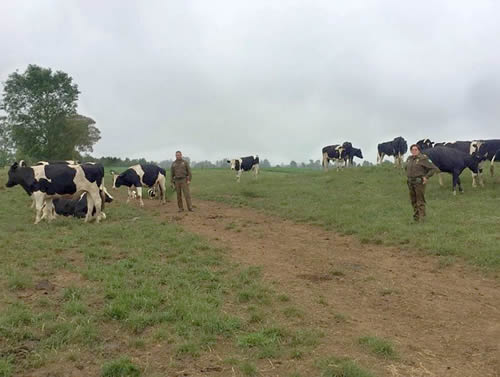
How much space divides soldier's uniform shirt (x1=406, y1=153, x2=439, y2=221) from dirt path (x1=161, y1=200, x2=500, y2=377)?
3061mm

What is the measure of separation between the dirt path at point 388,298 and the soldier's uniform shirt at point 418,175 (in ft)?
10.0

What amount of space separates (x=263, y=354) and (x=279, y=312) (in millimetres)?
1491

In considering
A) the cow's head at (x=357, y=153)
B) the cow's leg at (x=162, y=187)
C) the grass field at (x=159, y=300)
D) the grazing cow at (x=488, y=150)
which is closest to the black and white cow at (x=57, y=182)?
the grass field at (x=159, y=300)

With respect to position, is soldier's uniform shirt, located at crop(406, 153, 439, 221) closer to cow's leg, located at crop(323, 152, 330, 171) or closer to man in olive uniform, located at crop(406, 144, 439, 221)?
man in olive uniform, located at crop(406, 144, 439, 221)

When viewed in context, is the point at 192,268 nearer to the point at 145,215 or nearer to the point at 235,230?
the point at 235,230

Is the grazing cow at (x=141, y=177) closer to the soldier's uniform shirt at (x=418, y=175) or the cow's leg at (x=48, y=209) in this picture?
the cow's leg at (x=48, y=209)

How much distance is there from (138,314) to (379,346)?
11.2 ft

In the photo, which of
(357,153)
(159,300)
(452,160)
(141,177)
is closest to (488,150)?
(452,160)

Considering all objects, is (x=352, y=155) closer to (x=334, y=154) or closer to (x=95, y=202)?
(x=334, y=154)

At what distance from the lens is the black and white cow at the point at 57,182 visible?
1418 cm

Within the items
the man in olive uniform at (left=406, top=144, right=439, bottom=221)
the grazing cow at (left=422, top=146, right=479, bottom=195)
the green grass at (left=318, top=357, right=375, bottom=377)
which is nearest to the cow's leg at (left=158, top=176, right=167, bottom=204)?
the man in olive uniform at (left=406, top=144, right=439, bottom=221)

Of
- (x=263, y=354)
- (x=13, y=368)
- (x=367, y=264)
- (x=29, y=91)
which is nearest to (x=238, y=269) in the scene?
(x=367, y=264)

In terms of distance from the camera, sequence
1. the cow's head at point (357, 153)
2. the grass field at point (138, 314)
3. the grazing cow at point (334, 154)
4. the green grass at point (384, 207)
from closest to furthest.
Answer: the grass field at point (138, 314) < the green grass at point (384, 207) < the grazing cow at point (334, 154) < the cow's head at point (357, 153)

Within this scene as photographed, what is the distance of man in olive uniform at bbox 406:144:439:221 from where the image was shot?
13.7 meters
